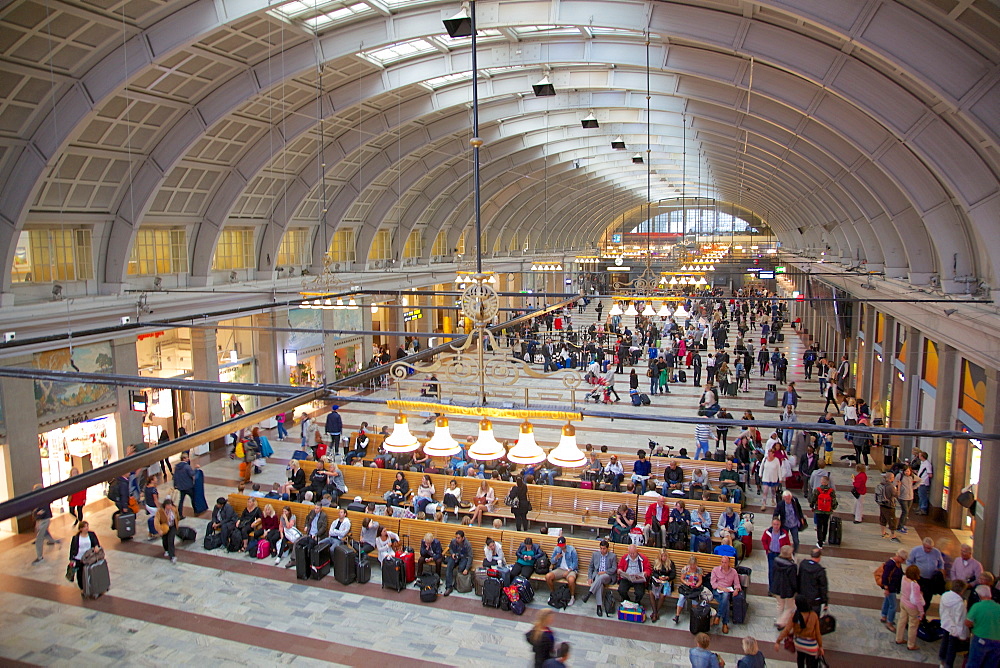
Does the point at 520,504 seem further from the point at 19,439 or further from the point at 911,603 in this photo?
the point at 19,439

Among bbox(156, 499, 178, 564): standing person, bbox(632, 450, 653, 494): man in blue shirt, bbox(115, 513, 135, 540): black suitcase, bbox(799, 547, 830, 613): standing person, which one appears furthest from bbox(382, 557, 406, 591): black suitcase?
bbox(799, 547, 830, 613): standing person

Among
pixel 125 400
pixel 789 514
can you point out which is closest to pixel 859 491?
pixel 789 514

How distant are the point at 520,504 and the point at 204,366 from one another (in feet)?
36.7

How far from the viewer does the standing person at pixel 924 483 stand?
12750 millimetres

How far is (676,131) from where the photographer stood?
25406 millimetres

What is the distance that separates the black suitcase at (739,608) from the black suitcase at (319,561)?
6084mm

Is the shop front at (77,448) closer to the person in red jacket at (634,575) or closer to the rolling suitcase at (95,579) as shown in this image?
the rolling suitcase at (95,579)

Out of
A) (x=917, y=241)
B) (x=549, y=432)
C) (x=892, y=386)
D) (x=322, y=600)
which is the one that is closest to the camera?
(x=322, y=600)

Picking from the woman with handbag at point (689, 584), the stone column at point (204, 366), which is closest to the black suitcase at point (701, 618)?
the woman with handbag at point (689, 584)

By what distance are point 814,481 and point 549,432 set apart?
7.56m

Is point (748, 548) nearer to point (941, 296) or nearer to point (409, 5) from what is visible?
point (941, 296)

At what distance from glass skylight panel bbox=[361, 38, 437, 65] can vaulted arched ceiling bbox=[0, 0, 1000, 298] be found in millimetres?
52

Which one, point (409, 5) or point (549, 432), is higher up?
point (409, 5)

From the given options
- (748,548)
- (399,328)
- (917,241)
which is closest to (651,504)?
(748,548)
